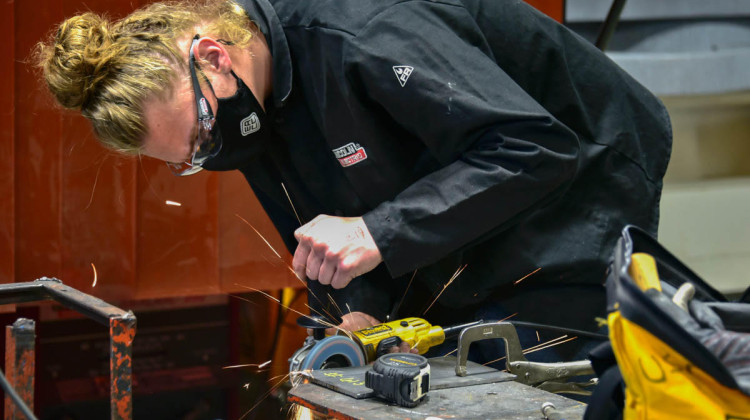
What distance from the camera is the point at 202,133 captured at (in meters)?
1.66

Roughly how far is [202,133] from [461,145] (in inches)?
21.9

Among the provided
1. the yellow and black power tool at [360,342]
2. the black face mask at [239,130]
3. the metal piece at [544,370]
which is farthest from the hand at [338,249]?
the metal piece at [544,370]

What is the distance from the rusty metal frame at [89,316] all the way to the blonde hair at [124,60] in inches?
14.3

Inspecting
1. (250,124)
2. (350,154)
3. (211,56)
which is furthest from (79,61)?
(350,154)

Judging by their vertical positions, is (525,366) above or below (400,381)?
below

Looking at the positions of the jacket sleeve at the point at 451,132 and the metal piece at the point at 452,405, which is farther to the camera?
the jacket sleeve at the point at 451,132

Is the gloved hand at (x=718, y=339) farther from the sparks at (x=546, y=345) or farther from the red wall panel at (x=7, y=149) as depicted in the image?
the red wall panel at (x=7, y=149)

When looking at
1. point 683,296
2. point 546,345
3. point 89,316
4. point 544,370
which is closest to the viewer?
point 683,296

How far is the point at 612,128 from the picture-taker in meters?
1.77

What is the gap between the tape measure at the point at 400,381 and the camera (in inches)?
52.1

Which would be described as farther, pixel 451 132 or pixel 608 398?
pixel 451 132

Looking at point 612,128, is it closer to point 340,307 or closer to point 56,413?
point 340,307

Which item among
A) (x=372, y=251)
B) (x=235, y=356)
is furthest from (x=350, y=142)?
(x=235, y=356)

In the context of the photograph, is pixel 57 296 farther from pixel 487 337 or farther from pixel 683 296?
pixel 683 296
